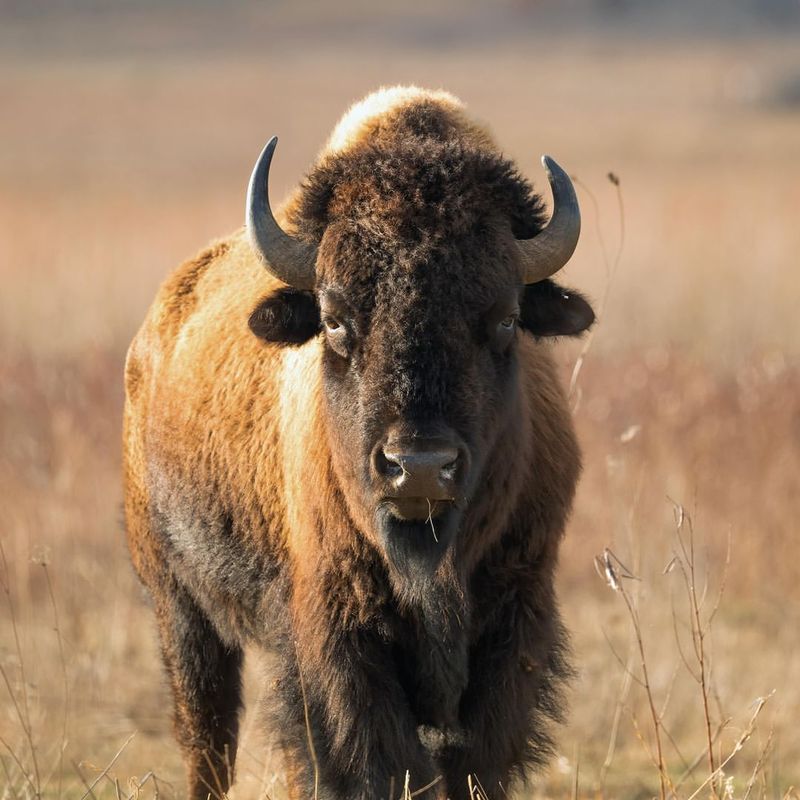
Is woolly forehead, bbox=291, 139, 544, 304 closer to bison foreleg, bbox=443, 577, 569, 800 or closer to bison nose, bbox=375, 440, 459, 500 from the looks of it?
bison nose, bbox=375, 440, 459, 500

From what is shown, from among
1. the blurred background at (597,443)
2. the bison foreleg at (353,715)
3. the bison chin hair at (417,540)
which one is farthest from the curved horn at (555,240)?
the bison foreleg at (353,715)

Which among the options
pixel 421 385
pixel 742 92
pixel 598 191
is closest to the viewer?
pixel 421 385

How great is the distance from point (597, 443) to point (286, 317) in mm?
7207

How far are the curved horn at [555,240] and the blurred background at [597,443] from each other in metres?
0.37

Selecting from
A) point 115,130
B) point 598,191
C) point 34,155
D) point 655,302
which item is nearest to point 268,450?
point 655,302

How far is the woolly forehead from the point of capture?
14.5ft

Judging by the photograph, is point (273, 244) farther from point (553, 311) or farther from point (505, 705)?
point (505, 705)

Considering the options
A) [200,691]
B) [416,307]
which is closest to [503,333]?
[416,307]

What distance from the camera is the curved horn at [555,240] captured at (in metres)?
4.75

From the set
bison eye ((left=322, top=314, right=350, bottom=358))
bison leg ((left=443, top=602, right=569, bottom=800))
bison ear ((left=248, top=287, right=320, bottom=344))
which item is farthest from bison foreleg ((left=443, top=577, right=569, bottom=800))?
bison ear ((left=248, top=287, right=320, bottom=344))

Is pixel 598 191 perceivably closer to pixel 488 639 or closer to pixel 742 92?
pixel 488 639

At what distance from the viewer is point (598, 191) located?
25766mm

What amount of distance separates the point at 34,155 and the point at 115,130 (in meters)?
7.50

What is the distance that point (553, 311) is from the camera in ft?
16.2
